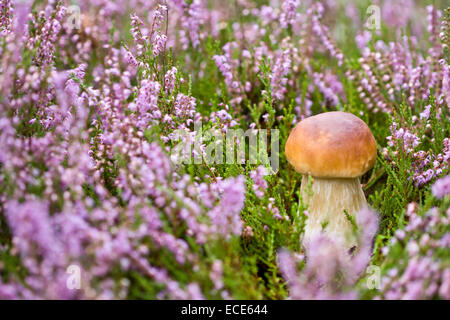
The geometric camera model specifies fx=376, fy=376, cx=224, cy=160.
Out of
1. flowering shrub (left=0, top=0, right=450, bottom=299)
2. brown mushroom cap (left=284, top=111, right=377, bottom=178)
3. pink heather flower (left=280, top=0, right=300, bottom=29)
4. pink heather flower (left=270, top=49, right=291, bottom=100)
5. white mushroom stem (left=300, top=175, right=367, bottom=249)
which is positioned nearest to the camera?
flowering shrub (left=0, top=0, right=450, bottom=299)

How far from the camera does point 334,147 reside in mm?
2012

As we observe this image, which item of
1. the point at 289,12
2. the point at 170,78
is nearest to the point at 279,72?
the point at 289,12

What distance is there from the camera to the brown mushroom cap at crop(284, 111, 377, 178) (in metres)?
2.02

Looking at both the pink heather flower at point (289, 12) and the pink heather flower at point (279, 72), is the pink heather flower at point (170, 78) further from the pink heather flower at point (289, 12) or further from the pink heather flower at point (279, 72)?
the pink heather flower at point (289, 12)

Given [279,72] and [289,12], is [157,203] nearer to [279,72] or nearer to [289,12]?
[279,72]

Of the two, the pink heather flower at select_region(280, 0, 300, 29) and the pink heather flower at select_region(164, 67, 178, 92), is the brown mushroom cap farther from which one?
the pink heather flower at select_region(280, 0, 300, 29)

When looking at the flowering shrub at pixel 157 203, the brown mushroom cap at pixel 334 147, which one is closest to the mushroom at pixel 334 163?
the brown mushroom cap at pixel 334 147

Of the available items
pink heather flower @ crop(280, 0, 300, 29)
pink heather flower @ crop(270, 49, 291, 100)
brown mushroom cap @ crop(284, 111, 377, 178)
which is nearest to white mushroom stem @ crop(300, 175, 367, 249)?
brown mushroom cap @ crop(284, 111, 377, 178)

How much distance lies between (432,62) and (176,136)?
89.0 inches

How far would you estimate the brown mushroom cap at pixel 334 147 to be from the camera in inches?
79.5

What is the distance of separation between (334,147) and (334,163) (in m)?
0.09

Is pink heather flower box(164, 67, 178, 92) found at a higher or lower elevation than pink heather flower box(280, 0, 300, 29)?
lower

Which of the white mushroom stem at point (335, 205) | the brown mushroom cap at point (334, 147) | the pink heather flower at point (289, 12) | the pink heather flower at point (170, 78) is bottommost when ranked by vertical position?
the white mushroom stem at point (335, 205)
